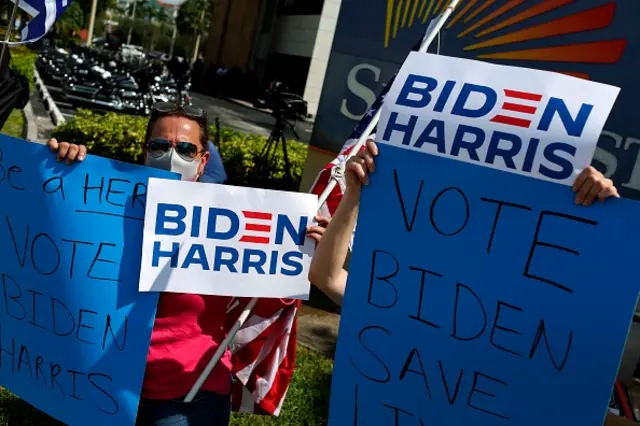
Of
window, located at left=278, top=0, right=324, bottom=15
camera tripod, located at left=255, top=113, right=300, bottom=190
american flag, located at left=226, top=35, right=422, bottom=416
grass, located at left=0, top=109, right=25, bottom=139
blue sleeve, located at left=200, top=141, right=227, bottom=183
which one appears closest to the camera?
american flag, located at left=226, top=35, right=422, bottom=416

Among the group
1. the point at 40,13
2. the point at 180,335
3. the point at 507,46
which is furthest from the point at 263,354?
the point at 507,46

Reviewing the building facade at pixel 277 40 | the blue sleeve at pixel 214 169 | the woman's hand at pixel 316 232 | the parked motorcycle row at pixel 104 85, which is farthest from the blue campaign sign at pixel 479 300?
the building facade at pixel 277 40

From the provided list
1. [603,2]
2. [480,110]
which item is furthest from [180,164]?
[603,2]

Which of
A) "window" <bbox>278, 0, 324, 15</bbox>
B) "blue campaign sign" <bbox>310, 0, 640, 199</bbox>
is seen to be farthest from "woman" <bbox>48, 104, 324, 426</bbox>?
"window" <bbox>278, 0, 324, 15</bbox>

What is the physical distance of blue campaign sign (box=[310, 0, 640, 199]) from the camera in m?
4.11

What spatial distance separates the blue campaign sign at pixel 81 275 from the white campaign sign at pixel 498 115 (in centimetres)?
77

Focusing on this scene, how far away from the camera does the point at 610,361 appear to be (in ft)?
4.58

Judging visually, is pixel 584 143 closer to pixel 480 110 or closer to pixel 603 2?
pixel 480 110

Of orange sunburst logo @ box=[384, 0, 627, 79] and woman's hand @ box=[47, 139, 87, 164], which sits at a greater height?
orange sunburst logo @ box=[384, 0, 627, 79]

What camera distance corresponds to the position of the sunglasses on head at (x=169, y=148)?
206 centimetres

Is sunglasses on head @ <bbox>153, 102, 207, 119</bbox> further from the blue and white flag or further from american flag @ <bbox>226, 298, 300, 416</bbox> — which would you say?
the blue and white flag

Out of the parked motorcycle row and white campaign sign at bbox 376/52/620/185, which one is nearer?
white campaign sign at bbox 376/52/620/185

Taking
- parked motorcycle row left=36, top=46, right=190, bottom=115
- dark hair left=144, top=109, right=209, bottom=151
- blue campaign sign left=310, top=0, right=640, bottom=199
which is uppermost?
blue campaign sign left=310, top=0, right=640, bottom=199

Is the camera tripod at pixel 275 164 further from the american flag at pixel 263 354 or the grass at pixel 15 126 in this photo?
the american flag at pixel 263 354
